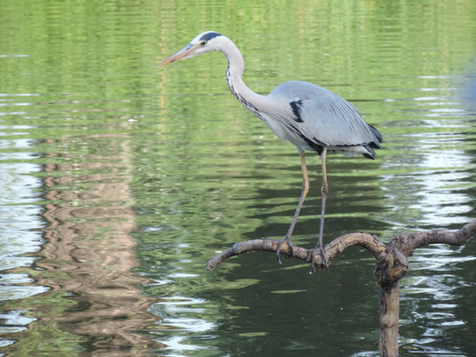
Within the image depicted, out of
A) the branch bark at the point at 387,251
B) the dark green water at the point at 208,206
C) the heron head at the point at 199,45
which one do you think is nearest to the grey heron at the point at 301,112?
the heron head at the point at 199,45

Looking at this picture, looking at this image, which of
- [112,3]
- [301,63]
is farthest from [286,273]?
[112,3]

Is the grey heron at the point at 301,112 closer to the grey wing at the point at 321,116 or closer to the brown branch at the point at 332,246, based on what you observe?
the grey wing at the point at 321,116

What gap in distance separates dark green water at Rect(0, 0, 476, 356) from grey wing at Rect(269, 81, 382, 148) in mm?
2172

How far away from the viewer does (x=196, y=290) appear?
8.59 m

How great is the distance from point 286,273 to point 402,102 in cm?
998

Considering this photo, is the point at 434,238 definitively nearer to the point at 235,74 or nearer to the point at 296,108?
the point at 296,108

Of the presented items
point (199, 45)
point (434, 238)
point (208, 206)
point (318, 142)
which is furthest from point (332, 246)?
point (208, 206)

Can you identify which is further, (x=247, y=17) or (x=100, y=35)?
(x=247, y=17)

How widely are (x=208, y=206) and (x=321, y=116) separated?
574 centimetres

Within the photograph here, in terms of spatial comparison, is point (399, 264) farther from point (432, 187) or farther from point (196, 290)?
point (432, 187)

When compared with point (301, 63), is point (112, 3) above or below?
above

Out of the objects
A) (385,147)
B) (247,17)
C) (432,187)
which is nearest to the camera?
(432,187)

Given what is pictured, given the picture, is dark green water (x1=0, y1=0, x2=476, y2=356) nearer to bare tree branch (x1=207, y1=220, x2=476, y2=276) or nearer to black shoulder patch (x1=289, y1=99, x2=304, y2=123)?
bare tree branch (x1=207, y1=220, x2=476, y2=276)

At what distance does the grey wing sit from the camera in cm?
571
